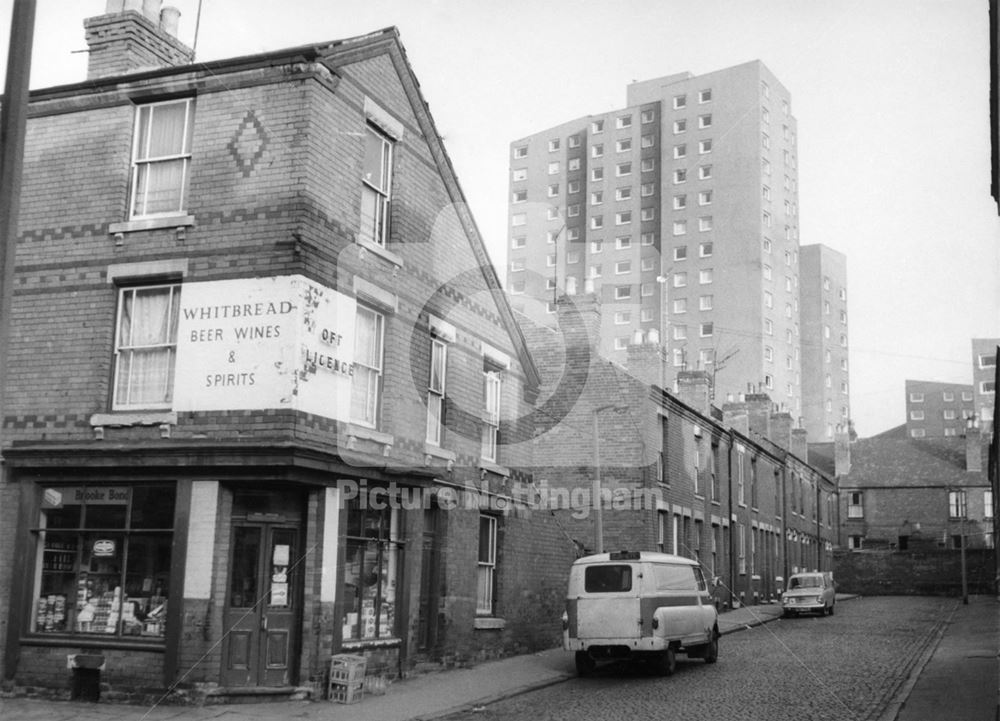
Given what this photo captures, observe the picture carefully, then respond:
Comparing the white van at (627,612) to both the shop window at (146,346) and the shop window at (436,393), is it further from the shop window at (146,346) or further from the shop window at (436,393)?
the shop window at (146,346)

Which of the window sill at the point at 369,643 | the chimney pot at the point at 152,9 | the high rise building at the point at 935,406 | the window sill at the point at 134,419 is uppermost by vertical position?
the high rise building at the point at 935,406

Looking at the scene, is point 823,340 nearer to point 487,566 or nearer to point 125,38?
point 487,566

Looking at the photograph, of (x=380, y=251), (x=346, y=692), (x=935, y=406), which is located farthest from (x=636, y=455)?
(x=935, y=406)

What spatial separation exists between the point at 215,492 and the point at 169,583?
4.83 ft

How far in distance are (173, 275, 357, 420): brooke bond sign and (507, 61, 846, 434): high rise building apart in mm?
64636

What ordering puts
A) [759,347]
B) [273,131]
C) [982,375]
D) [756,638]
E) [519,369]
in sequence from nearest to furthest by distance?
[273,131], [519,369], [756,638], [759,347], [982,375]

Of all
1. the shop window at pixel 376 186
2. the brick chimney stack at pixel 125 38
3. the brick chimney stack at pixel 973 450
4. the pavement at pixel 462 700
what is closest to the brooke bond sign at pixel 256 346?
the shop window at pixel 376 186

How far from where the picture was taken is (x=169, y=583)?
14.9 metres

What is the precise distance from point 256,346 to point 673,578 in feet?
31.7

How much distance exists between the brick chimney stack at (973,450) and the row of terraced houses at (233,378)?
56.5 metres

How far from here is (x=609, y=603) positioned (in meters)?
18.9

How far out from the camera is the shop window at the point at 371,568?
16578 millimetres

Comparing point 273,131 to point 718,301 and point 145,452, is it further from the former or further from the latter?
point 718,301

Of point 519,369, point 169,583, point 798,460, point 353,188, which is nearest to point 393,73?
point 353,188
